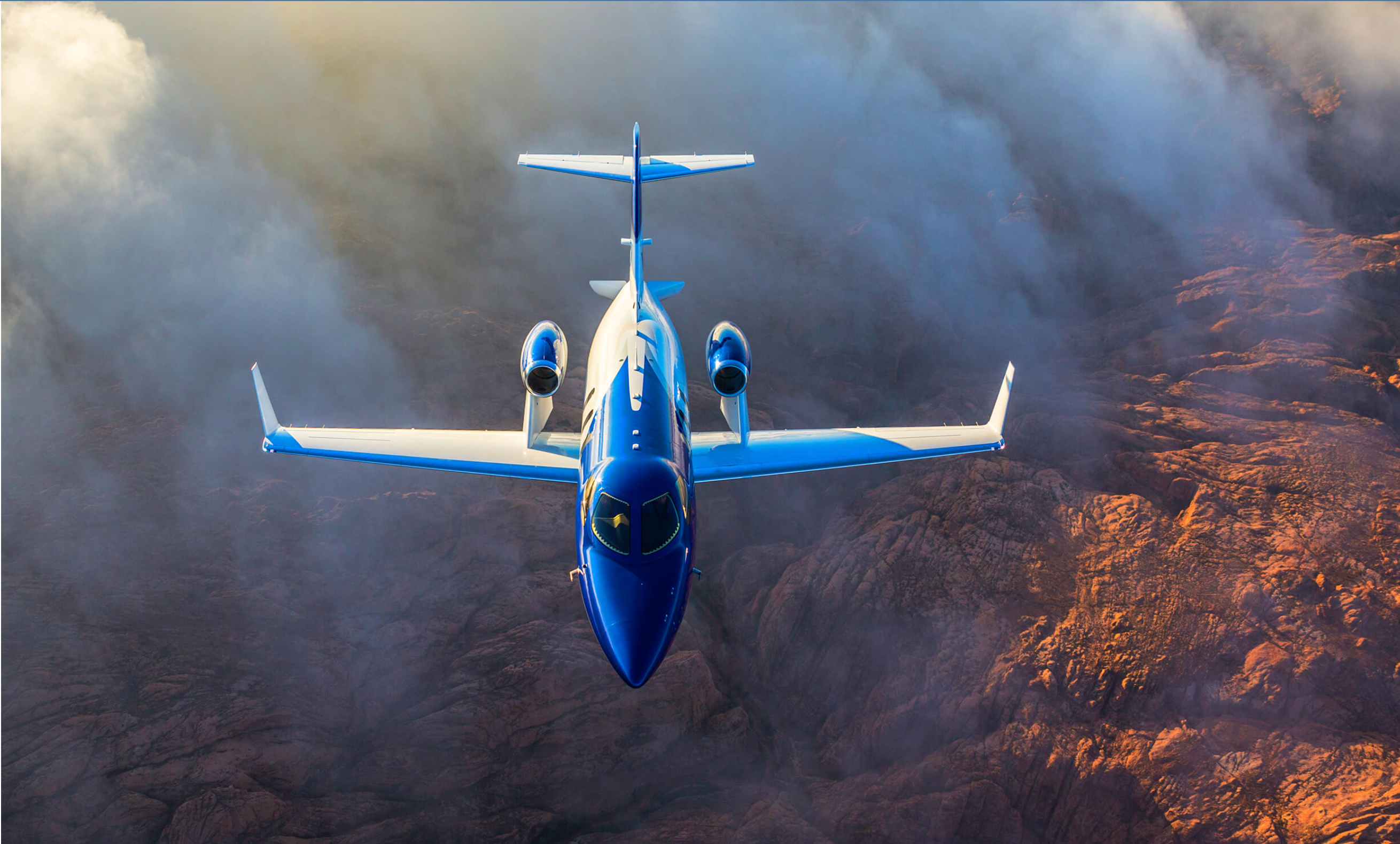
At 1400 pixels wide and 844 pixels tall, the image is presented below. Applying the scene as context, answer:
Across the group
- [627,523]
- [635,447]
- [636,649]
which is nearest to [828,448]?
[635,447]

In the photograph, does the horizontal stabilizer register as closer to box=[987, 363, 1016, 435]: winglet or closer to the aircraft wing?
the aircraft wing

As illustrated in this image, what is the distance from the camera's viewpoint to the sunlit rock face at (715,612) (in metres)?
14.2

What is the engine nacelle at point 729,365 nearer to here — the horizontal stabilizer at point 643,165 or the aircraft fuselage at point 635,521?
the aircraft fuselage at point 635,521

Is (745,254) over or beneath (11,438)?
over

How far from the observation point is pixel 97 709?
1466 centimetres

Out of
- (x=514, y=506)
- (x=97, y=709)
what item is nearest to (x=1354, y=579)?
(x=514, y=506)

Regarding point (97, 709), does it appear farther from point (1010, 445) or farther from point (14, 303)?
point (1010, 445)

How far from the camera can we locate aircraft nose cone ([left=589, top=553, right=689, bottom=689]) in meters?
11.1

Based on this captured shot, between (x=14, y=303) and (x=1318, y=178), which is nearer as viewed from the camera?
(x=14, y=303)

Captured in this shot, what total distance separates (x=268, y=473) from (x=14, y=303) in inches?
598

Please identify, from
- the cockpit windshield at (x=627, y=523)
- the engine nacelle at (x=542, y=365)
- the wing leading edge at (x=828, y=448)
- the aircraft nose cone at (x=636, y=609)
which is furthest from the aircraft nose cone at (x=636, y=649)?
the engine nacelle at (x=542, y=365)

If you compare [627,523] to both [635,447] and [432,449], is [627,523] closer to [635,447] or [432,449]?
[635,447]

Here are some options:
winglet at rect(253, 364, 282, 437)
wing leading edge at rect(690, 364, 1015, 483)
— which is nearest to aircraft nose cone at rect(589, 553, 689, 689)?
wing leading edge at rect(690, 364, 1015, 483)

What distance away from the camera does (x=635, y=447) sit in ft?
42.1
